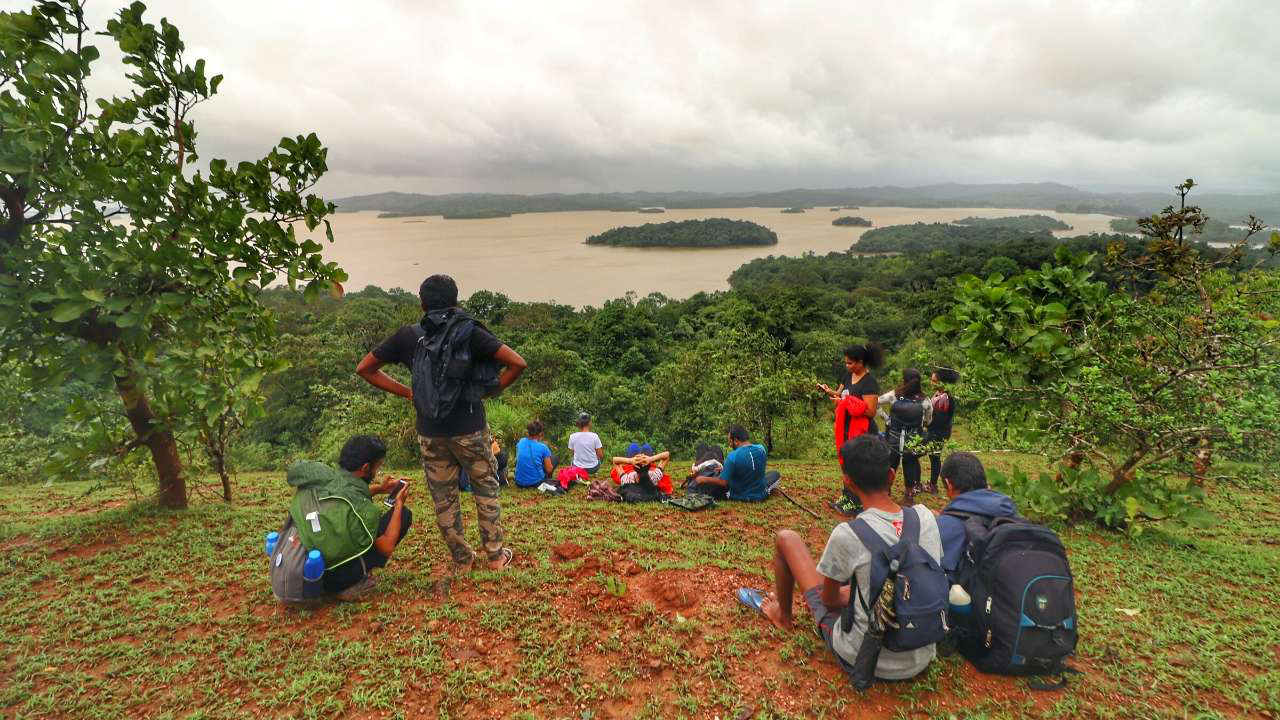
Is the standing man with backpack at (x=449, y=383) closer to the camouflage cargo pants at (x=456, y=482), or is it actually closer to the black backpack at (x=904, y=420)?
the camouflage cargo pants at (x=456, y=482)

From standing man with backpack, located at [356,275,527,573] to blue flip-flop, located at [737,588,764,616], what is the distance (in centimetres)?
181

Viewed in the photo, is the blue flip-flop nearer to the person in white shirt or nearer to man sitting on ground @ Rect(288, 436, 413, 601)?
man sitting on ground @ Rect(288, 436, 413, 601)

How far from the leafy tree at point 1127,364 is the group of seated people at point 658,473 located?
2322 mm

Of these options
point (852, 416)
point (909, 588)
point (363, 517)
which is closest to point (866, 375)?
point (852, 416)

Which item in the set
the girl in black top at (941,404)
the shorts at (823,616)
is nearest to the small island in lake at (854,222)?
the girl in black top at (941,404)

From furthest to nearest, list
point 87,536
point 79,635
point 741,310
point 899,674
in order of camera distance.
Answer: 1. point 741,310
2. point 87,536
3. point 79,635
4. point 899,674

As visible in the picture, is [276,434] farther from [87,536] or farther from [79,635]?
[79,635]

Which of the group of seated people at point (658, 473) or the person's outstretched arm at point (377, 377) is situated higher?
the person's outstretched arm at point (377, 377)

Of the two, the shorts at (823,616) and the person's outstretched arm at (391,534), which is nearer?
the shorts at (823,616)

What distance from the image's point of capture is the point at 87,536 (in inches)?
181

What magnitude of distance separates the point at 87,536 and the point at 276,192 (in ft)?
11.1

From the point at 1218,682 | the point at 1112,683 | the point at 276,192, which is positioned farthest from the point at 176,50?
the point at 1218,682

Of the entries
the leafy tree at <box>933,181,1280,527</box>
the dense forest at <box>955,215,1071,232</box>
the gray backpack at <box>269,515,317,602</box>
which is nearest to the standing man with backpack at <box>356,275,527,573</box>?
the gray backpack at <box>269,515,317,602</box>

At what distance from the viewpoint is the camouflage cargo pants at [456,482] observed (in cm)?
361
